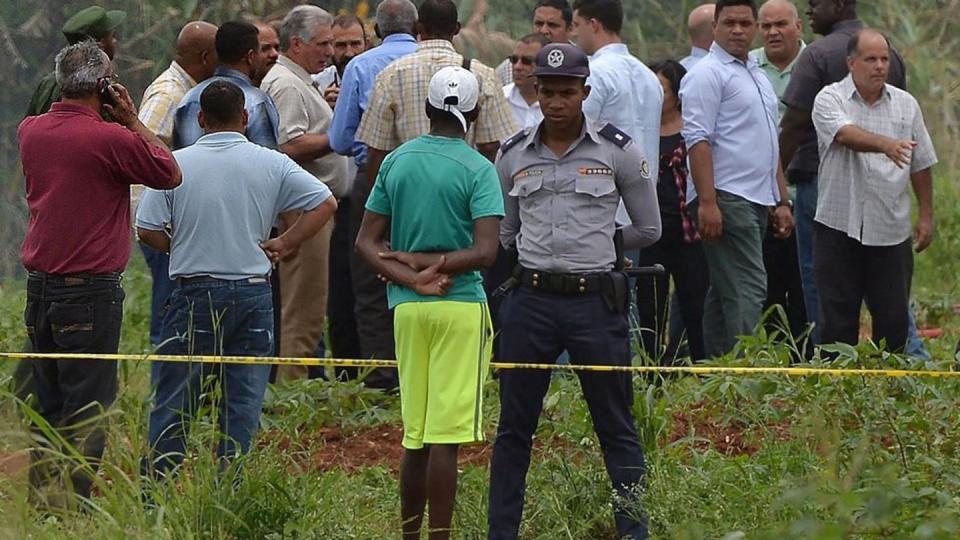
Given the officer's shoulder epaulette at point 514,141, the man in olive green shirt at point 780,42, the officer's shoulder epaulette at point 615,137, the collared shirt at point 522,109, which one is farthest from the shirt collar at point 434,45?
the man in olive green shirt at point 780,42

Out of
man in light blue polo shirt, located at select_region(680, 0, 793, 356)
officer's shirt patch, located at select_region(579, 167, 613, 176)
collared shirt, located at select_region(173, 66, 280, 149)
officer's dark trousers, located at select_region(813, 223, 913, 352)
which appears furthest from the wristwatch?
officer's shirt patch, located at select_region(579, 167, 613, 176)

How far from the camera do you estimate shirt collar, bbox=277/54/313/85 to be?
960cm

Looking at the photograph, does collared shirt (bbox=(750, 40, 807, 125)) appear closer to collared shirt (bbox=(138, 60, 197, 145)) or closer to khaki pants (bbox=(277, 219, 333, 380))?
khaki pants (bbox=(277, 219, 333, 380))

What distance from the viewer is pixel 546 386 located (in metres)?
→ 6.73

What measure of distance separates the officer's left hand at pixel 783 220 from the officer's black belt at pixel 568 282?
3671 mm

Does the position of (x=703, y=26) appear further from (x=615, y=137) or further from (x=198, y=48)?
(x=615, y=137)

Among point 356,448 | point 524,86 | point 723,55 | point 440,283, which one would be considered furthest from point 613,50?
point 440,283

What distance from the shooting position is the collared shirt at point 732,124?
9.67 meters

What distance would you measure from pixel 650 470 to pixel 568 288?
36.7 inches

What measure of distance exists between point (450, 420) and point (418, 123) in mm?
2594

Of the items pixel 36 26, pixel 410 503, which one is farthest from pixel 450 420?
pixel 36 26

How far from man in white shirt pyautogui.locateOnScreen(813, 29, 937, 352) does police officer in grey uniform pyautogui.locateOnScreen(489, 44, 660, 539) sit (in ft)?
8.67

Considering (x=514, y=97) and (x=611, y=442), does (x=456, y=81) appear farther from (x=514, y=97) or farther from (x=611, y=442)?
(x=514, y=97)

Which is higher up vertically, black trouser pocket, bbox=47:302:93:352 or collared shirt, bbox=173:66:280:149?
collared shirt, bbox=173:66:280:149
